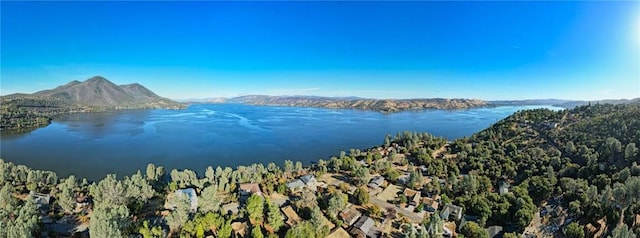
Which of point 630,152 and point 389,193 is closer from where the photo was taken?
point 389,193

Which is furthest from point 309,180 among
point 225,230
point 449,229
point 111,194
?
point 111,194

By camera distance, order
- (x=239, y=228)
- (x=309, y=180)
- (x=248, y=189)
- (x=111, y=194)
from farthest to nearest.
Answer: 1. (x=309, y=180)
2. (x=248, y=189)
3. (x=111, y=194)
4. (x=239, y=228)

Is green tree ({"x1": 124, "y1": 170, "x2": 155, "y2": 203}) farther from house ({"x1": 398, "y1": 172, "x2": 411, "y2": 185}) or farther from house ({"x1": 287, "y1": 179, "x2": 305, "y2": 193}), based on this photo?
house ({"x1": 398, "y1": 172, "x2": 411, "y2": 185})

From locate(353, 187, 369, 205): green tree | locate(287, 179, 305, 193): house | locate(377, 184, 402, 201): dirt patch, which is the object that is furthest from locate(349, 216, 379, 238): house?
locate(287, 179, 305, 193): house

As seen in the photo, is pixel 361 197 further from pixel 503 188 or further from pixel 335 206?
pixel 503 188

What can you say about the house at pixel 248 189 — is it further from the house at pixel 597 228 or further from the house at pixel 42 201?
the house at pixel 597 228

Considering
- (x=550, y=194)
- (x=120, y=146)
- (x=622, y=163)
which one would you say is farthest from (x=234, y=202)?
(x=120, y=146)

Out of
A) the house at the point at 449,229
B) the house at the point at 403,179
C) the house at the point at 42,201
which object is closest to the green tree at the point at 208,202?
the house at the point at 42,201

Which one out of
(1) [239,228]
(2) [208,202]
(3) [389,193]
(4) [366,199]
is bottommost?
(3) [389,193]
